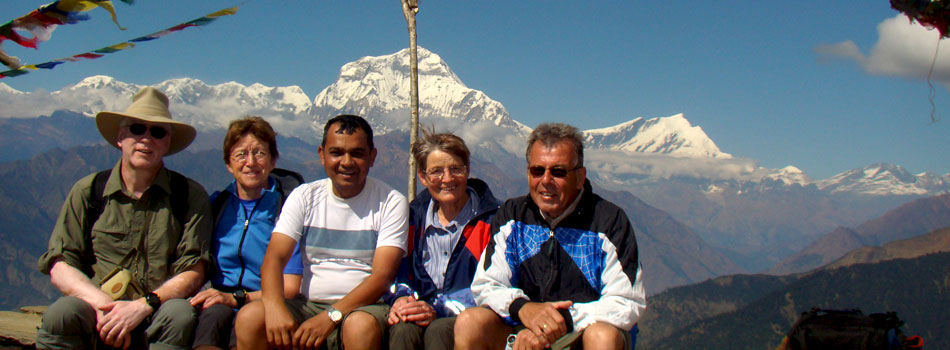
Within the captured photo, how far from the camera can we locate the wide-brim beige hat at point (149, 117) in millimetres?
5672

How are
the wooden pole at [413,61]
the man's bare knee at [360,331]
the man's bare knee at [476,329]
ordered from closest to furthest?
the man's bare knee at [476,329] < the man's bare knee at [360,331] < the wooden pole at [413,61]

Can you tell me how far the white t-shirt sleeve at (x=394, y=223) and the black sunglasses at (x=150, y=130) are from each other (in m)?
2.01

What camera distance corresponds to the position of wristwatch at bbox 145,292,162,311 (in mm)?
5215

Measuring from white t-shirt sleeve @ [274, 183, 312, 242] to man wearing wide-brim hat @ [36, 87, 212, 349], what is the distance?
816mm

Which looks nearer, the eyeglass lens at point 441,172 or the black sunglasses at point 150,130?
the black sunglasses at point 150,130

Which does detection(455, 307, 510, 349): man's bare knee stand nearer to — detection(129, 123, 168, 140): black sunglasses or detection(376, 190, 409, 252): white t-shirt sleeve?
detection(376, 190, 409, 252): white t-shirt sleeve

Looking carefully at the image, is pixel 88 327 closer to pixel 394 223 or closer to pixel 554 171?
pixel 394 223

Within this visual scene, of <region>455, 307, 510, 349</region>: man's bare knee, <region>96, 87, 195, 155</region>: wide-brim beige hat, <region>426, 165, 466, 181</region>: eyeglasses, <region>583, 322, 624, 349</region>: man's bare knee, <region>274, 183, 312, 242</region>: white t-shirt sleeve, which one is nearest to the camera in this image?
<region>583, 322, 624, 349</region>: man's bare knee

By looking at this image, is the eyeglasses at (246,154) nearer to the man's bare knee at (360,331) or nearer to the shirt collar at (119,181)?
the shirt collar at (119,181)

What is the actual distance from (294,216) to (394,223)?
807mm

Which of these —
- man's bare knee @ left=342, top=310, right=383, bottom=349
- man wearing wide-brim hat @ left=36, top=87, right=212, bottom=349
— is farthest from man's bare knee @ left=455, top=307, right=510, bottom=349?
man wearing wide-brim hat @ left=36, top=87, right=212, bottom=349

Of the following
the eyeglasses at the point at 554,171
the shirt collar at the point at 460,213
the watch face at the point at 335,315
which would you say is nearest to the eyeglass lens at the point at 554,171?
the eyeglasses at the point at 554,171

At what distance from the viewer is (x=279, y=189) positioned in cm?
620

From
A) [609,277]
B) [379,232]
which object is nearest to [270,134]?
[379,232]
